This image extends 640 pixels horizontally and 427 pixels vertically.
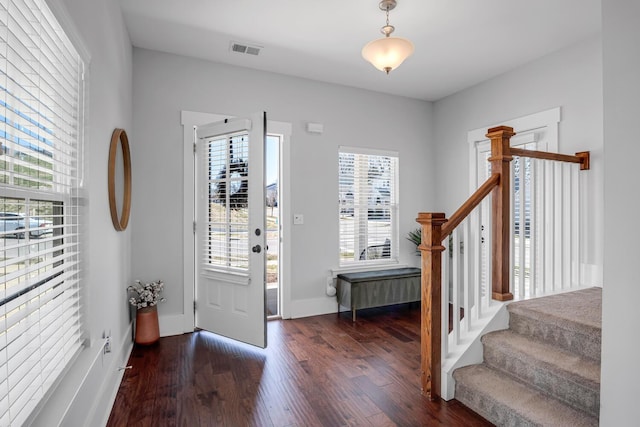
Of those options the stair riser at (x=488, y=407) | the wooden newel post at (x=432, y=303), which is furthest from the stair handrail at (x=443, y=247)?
the stair riser at (x=488, y=407)

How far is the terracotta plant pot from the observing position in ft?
10.1

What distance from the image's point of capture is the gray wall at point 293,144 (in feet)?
11.0

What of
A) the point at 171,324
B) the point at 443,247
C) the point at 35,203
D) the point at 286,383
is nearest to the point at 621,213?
the point at 443,247

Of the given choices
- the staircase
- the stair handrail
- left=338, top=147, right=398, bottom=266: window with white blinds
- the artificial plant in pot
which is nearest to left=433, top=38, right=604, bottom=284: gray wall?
the stair handrail

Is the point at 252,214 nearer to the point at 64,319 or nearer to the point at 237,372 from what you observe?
the point at 237,372

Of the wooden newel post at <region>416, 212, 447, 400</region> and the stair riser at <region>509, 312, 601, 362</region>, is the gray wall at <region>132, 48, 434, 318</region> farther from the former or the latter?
the stair riser at <region>509, 312, 601, 362</region>

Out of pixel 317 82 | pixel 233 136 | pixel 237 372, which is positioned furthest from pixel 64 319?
pixel 317 82

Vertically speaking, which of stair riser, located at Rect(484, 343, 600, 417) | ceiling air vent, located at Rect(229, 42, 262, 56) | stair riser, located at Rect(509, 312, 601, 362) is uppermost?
ceiling air vent, located at Rect(229, 42, 262, 56)

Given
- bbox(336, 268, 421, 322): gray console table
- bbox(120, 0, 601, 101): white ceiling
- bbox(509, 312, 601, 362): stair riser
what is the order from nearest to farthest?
bbox(509, 312, 601, 362): stair riser
bbox(120, 0, 601, 101): white ceiling
bbox(336, 268, 421, 322): gray console table

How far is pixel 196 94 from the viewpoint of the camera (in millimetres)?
3557

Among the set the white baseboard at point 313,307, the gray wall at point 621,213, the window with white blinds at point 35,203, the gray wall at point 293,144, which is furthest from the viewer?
the white baseboard at point 313,307

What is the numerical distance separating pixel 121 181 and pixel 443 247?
253cm

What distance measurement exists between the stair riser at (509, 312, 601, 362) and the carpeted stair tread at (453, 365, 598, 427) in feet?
1.14

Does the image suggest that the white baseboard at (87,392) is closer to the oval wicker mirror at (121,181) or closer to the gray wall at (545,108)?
the oval wicker mirror at (121,181)
